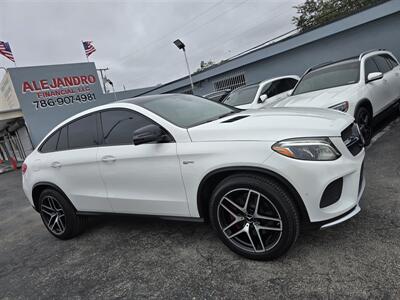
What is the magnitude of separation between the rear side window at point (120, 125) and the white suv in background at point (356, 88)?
2875mm

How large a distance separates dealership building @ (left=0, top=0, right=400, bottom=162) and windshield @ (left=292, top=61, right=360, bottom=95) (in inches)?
233

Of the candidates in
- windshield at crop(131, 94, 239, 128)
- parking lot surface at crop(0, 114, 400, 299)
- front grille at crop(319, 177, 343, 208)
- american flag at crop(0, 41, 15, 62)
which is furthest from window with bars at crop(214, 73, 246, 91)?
front grille at crop(319, 177, 343, 208)

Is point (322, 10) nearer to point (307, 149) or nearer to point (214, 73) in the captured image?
point (214, 73)

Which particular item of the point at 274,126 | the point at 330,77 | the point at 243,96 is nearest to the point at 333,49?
the point at 243,96

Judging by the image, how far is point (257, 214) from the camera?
2.46m

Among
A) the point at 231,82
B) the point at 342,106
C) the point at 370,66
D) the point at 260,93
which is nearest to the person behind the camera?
the point at 342,106

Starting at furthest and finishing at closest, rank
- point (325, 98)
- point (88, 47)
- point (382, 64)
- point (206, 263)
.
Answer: point (88, 47) < point (382, 64) < point (325, 98) < point (206, 263)

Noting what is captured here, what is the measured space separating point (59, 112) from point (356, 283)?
18.4 metres

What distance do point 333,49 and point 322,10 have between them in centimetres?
1623

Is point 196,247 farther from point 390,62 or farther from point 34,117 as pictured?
point 34,117

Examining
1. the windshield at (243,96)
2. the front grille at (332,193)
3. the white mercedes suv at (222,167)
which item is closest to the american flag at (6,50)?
the windshield at (243,96)

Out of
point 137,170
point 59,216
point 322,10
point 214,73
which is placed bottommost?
point 59,216

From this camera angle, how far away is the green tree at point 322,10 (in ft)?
75.7

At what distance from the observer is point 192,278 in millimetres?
2566
